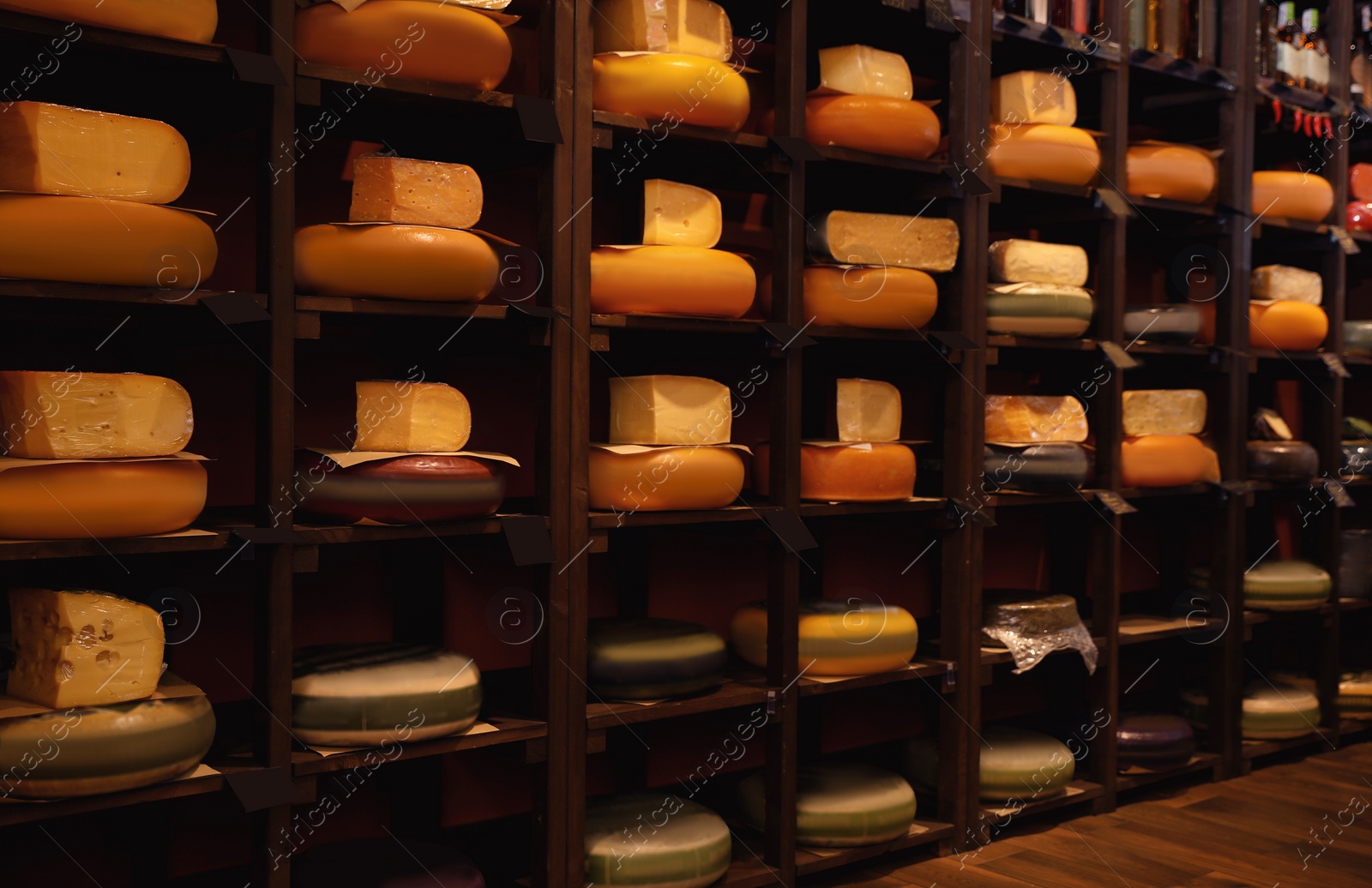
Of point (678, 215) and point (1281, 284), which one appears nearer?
point (678, 215)

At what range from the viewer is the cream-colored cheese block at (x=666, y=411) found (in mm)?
2541

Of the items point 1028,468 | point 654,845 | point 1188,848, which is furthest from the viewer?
point 1028,468

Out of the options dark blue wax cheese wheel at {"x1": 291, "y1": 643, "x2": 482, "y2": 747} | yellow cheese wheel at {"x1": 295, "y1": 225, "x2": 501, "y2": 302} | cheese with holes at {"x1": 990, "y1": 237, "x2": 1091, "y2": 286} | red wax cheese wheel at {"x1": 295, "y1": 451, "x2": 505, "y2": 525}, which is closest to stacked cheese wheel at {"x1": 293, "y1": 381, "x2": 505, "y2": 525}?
red wax cheese wheel at {"x1": 295, "y1": 451, "x2": 505, "y2": 525}

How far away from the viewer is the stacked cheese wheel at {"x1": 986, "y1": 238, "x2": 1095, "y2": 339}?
10.3 feet

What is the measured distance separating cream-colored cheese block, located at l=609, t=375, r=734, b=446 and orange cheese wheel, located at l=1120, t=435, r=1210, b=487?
4.47 feet

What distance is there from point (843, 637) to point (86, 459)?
5.34 feet

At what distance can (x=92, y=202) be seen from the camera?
6.26ft

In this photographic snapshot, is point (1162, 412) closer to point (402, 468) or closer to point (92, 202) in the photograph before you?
point (402, 468)

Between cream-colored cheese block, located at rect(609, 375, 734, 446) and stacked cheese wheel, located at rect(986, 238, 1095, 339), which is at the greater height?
stacked cheese wheel, located at rect(986, 238, 1095, 339)

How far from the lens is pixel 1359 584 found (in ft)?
13.5

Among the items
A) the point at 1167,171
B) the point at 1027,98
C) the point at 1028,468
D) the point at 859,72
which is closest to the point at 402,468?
the point at 859,72

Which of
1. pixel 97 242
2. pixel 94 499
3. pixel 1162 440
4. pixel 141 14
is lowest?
pixel 94 499

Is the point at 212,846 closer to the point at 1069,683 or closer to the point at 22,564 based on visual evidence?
the point at 22,564

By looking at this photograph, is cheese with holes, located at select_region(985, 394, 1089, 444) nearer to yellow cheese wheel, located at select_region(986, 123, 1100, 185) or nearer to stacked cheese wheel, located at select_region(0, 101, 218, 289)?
yellow cheese wheel, located at select_region(986, 123, 1100, 185)
